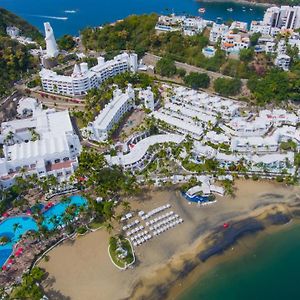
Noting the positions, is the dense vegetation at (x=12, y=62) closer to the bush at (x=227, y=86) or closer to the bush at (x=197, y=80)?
the bush at (x=197, y=80)

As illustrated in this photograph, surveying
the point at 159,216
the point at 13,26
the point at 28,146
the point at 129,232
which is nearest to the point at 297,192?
the point at 159,216

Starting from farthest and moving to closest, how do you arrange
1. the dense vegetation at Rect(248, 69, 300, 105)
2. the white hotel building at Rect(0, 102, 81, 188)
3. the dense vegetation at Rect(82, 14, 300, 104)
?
the dense vegetation at Rect(82, 14, 300, 104), the dense vegetation at Rect(248, 69, 300, 105), the white hotel building at Rect(0, 102, 81, 188)

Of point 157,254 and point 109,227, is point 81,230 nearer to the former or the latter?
point 109,227

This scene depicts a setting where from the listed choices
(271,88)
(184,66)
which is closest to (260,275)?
(271,88)

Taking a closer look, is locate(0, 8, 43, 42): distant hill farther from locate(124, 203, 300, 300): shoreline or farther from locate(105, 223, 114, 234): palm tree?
locate(124, 203, 300, 300): shoreline

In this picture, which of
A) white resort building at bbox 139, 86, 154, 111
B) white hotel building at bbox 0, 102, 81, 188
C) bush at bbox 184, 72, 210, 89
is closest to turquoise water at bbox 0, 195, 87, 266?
white hotel building at bbox 0, 102, 81, 188

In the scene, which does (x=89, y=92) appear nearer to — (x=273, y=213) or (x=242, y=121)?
(x=242, y=121)
